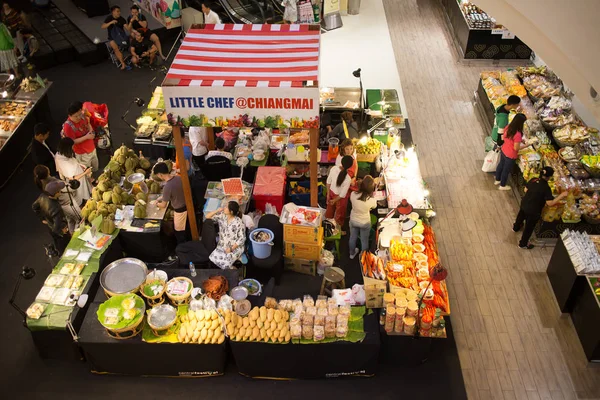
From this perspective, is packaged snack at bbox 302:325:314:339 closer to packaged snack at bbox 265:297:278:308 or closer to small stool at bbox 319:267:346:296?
packaged snack at bbox 265:297:278:308

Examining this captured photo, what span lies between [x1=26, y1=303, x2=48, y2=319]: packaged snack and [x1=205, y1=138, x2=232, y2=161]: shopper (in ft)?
11.7

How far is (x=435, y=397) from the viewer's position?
7.29 m

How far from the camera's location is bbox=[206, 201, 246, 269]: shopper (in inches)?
313

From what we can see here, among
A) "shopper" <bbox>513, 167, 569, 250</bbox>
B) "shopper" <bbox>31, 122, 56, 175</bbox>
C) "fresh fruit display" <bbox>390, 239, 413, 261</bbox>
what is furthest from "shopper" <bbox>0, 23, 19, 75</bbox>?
"shopper" <bbox>513, 167, 569, 250</bbox>

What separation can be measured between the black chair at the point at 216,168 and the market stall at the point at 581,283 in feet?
17.5

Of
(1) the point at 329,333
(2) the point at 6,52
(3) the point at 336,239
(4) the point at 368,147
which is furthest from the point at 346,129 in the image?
(2) the point at 6,52

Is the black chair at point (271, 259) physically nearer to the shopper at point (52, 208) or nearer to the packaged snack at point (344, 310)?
the packaged snack at point (344, 310)

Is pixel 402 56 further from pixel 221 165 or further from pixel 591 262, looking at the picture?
pixel 591 262

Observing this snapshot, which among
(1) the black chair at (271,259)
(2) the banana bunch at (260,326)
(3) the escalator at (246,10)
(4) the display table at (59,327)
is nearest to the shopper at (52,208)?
(4) the display table at (59,327)

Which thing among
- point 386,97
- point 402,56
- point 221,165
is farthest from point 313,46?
point 402,56

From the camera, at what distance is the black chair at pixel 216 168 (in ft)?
31.8

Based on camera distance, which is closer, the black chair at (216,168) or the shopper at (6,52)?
the black chair at (216,168)

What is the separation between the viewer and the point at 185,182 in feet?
28.3

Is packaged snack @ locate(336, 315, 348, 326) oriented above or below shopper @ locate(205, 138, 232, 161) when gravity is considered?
above
